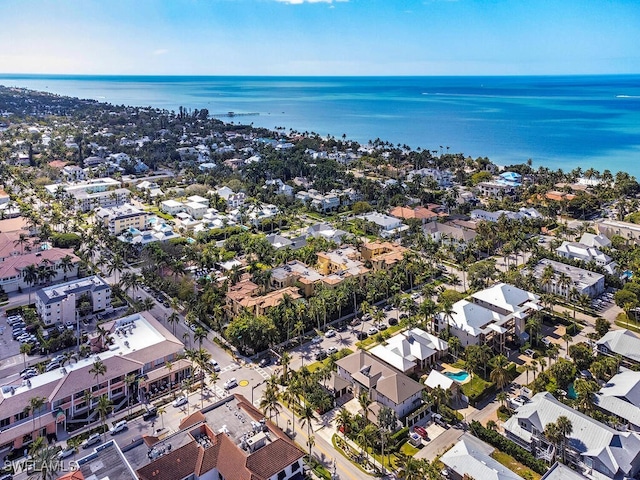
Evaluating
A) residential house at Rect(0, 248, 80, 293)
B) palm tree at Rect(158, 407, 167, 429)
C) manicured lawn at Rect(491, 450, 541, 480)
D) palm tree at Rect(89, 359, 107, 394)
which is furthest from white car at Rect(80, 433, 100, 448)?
residential house at Rect(0, 248, 80, 293)

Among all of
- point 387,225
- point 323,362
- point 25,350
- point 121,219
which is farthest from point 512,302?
point 121,219

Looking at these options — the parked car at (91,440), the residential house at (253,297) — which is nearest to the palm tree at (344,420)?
the parked car at (91,440)

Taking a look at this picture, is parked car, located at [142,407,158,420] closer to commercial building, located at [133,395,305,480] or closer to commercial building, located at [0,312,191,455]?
commercial building, located at [0,312,191,455]

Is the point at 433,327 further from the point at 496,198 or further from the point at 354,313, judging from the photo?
the point at 496,198

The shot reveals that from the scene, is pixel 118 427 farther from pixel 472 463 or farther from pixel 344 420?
pixel 472 463

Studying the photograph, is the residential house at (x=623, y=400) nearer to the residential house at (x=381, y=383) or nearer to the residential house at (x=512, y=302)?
the residential house at (x=512, y=302)
